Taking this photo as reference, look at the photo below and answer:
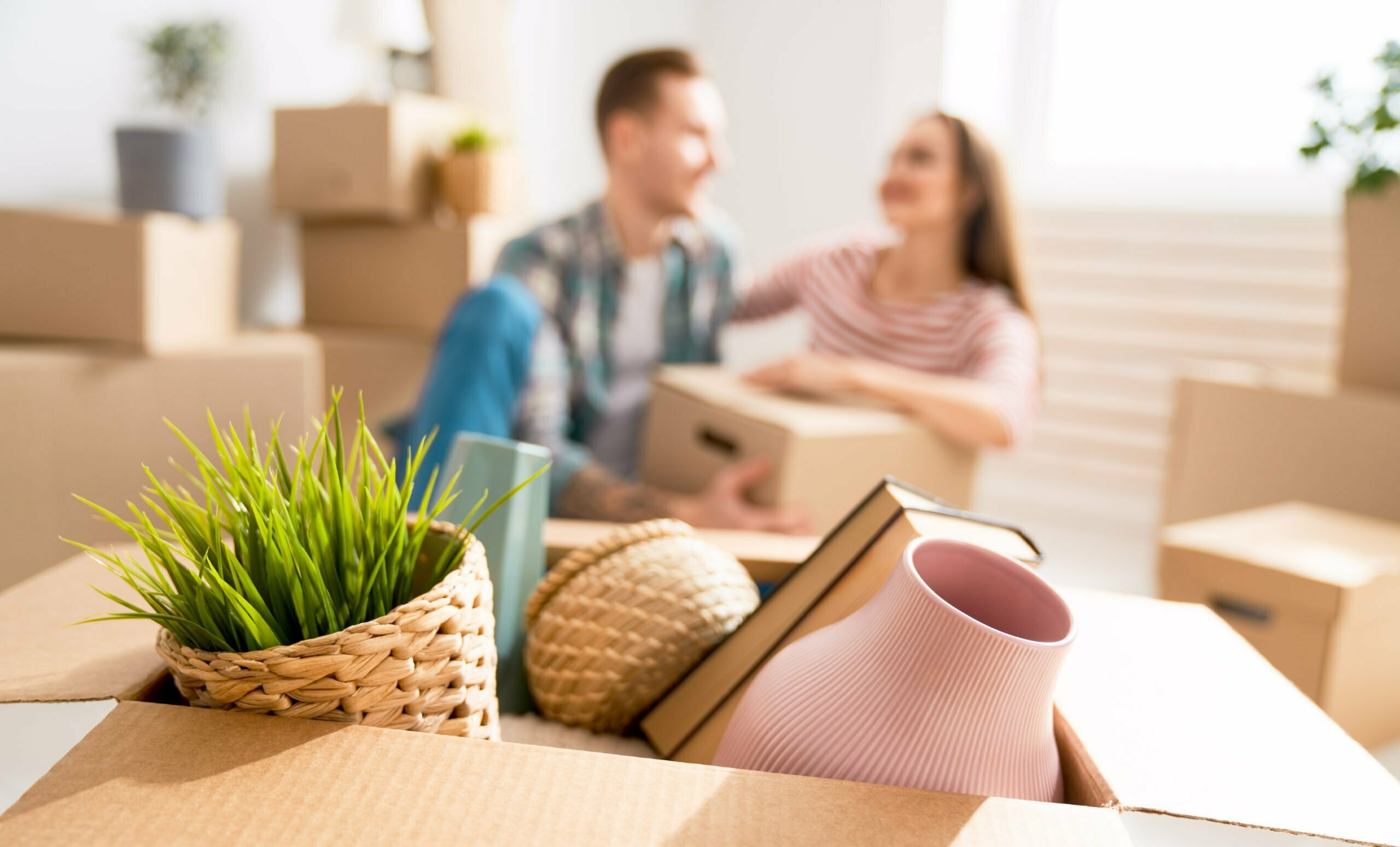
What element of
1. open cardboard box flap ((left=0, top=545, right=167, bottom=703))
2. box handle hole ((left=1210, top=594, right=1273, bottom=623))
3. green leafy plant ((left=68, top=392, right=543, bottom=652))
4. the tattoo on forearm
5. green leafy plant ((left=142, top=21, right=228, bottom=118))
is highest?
green leafy plant ((left=142, top=21, right=228, bottom=118))

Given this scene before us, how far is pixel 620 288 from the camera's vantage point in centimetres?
167

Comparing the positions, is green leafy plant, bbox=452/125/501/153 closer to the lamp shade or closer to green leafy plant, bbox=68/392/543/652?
the lamp shade

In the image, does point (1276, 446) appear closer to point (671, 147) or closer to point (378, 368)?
point (671, 147)

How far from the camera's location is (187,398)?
1.41m

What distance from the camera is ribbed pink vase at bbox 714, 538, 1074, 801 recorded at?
1.37 feet

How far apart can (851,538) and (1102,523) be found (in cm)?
209

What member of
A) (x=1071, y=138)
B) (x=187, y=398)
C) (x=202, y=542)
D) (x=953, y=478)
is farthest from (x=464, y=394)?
(x=1071, y=138)

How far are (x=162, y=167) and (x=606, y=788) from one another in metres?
1.42

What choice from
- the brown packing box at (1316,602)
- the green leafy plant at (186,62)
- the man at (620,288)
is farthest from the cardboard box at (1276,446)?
the green leafy plant at (186,62)

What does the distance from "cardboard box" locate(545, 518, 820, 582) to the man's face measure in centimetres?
98

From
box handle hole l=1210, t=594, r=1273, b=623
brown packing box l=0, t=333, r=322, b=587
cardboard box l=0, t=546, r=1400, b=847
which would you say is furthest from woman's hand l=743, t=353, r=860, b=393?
cardboard box l=0, t=546, r=1400, b=847

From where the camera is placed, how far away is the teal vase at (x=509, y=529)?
64 centimetres

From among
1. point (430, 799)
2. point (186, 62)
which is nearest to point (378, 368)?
point (186, 62)

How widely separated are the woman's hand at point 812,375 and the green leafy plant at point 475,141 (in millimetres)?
801
